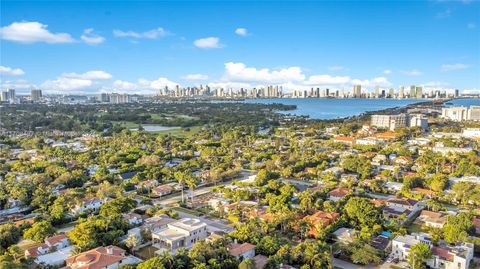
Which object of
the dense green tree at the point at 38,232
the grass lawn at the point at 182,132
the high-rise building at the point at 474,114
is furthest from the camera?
the high-rise building at the point at 474,114

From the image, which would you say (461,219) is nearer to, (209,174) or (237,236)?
(237,236)

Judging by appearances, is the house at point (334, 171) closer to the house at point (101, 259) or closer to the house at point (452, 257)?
the house at point (452, 257)

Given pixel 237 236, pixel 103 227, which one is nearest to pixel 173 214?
pixel 103 227

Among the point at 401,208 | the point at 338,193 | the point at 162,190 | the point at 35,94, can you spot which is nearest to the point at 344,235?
the point at 401,208

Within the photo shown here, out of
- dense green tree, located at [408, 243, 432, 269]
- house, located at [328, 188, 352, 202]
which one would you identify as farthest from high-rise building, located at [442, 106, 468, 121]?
→ dense green tree, located at [408, 243, 432, 269]

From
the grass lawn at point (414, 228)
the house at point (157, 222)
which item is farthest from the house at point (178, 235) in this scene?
the grass lawn at point (414, 228)
